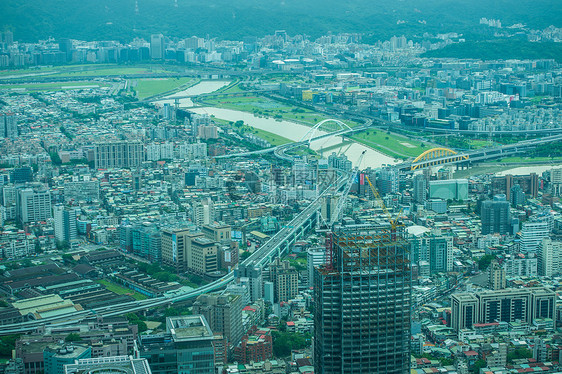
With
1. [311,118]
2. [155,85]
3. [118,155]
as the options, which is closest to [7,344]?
[118,155]

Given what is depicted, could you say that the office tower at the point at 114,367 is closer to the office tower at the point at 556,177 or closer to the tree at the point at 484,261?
the tree at the point at 484,261

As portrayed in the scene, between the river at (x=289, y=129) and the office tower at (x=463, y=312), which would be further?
the river at (x=289, y=129)

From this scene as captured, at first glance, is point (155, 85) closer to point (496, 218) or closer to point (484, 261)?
point (496, 218)

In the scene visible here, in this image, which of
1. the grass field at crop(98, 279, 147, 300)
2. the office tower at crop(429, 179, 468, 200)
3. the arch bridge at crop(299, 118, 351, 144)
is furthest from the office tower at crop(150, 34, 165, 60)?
the grass field at crop(98, 279, 147, 300)

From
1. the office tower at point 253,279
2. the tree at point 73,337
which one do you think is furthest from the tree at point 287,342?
the tree at point 73,337

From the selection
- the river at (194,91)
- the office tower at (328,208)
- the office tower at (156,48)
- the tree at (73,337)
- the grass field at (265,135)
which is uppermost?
the office tower at (156,48)

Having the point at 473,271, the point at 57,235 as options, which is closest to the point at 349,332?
the point at 473,271
